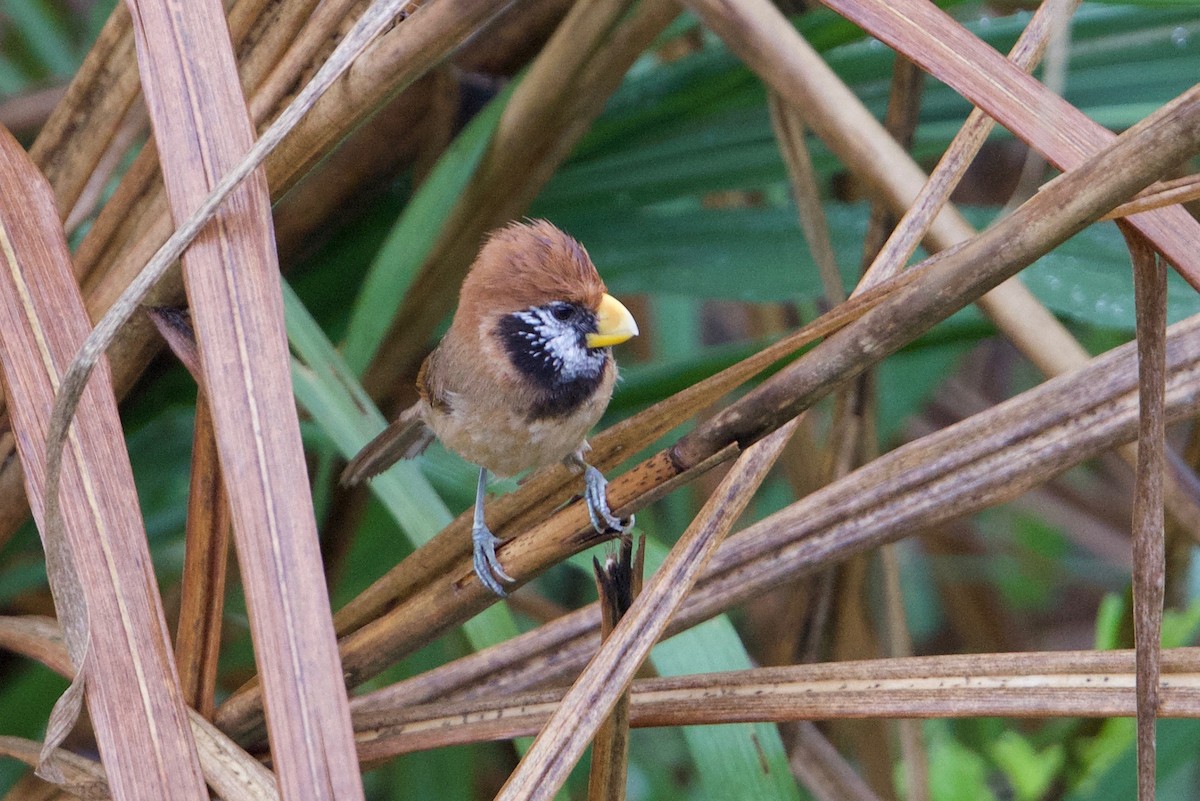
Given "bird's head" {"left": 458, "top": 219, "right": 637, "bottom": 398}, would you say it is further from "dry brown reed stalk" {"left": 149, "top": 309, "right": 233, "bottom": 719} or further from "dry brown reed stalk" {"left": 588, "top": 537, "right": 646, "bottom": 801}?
"dry brown reed stalk" {"left": 588, "top": 537, "right": 646, "bottom": 801}

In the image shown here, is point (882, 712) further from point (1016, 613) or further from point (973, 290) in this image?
point (1016, 613)

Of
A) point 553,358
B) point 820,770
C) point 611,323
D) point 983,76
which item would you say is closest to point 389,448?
point 553,358

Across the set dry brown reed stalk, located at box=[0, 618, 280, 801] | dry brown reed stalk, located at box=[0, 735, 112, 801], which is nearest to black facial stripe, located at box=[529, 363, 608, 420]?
dry brown reed stalk, located at box=[0, 618, 280, 801]

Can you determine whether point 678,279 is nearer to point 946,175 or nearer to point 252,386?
point 946,175

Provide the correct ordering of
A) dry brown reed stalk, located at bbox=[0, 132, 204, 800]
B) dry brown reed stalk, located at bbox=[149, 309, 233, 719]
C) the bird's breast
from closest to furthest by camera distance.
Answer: dry brown reed stalk, located at bbox=[0, 132, 204, 800] < dry brown reed stalk, located at bbox=[149, 309, 233, 719] < the bird's breast

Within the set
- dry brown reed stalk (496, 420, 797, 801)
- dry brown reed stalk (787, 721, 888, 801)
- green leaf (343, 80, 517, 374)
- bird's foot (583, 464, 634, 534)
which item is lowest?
dry brown reed stalk (787, 721, 888, 801)
